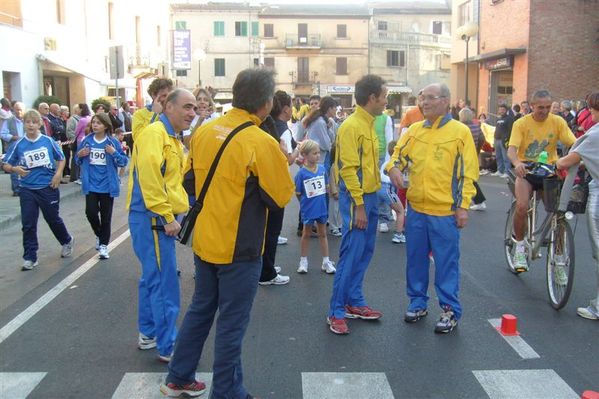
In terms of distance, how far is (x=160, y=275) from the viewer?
4.68m

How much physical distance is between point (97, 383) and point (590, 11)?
26.4 meters

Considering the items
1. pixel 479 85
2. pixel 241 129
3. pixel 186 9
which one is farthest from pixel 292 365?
pixel 186 9

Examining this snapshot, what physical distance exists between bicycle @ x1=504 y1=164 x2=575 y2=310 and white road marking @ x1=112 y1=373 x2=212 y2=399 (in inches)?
133

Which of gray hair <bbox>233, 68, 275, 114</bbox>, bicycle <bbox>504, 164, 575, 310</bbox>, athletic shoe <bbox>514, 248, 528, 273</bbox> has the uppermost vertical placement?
gray hair <bbox>233, 68, 275, 114</bbox>

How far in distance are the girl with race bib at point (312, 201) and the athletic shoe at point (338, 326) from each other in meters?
1.98

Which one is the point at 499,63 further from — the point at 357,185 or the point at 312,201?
the point at 357,185

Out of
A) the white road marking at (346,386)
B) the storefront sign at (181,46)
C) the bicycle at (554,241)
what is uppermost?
the storefront sign at (181,46)

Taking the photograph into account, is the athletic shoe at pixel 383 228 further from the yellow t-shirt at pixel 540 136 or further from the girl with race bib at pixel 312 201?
the yellow t-shirt at pixel 540 136

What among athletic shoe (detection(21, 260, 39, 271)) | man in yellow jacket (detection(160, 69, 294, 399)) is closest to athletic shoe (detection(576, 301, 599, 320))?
man in yellow jacket (detection(160, 69, 294, 399))

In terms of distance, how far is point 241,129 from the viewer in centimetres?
371

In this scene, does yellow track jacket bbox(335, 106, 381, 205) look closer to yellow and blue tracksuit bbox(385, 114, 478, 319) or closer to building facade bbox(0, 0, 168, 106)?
yellow and blue tracksuit bbox(385, 114, 478, 319)

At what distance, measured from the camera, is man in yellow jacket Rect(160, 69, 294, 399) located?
12.1 ft

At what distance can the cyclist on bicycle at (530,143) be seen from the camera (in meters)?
6.91

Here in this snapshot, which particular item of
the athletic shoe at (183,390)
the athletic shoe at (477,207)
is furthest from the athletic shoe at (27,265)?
the athletic shoe at (477,207)
